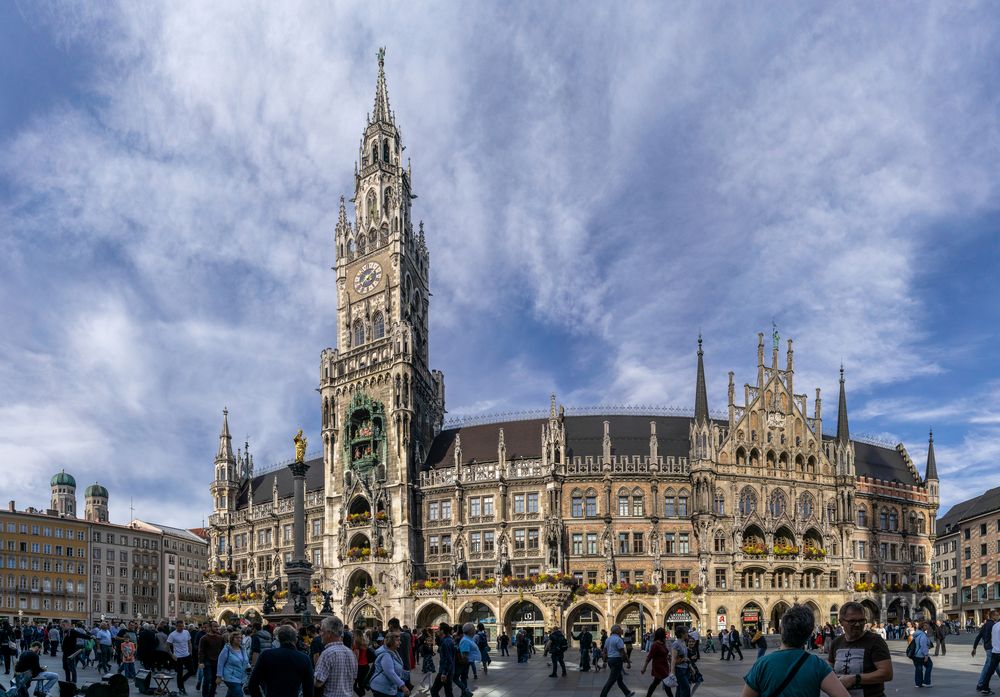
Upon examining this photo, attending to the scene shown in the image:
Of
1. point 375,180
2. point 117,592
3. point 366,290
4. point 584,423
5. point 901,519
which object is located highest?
point 375,180

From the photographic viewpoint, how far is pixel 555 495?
253 ft

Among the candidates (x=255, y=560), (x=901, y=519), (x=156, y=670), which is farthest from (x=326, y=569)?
(x=156, y=670)

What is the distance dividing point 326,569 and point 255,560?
48.6 feet

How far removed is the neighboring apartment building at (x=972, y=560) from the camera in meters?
91.0

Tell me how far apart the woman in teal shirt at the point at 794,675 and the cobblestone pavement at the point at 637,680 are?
1982 centimetres

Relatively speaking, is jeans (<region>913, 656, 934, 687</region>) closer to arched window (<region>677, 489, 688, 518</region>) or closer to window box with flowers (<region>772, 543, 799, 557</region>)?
window box with flowers (<region>772, 543, 799, 557</region>)

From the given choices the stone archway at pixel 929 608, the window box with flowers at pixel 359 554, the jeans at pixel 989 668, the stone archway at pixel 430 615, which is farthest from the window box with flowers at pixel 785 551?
the jeans at pixel 989 668

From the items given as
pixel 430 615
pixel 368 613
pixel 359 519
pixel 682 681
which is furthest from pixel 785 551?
pixel 682 681

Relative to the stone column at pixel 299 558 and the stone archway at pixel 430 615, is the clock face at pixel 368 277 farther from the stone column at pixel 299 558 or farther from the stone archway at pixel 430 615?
the stone column at pixel 299 558

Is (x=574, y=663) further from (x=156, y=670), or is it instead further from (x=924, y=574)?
(x=924, y=574)

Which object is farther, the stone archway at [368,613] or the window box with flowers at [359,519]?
the window box with flowers at [359,519]

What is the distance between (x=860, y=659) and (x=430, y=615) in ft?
230

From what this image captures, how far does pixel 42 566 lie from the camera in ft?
387

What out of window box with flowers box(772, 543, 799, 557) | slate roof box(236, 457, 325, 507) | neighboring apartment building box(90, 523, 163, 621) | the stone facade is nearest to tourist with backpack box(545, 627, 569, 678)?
the stone facade
